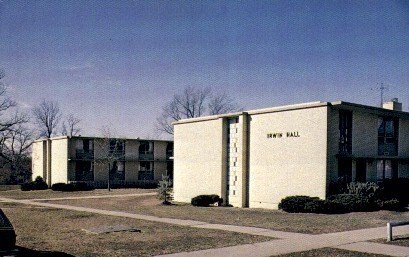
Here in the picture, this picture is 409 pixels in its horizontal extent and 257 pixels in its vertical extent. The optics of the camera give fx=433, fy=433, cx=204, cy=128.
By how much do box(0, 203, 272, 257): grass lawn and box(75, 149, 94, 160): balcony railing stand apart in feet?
108

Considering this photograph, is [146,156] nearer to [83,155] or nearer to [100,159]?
[100,159]

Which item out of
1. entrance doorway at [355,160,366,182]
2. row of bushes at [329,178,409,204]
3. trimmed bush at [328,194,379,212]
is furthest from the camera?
entrance doorway at [355,160,366,182]

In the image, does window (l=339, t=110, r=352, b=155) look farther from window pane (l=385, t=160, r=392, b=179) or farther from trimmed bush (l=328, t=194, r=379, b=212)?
window pane (l=385, t=160, r=392, b=179)

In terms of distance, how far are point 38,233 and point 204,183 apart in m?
16.5

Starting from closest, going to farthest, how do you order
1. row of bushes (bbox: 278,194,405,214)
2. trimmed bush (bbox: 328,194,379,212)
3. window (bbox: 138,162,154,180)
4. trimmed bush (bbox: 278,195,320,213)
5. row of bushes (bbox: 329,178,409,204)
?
row of bushes (bbox: 278,194,405,214), trimmed bush (bbox: 328,194,379,212), trimmed bush (bbox: 278,195,320,213), row of bushes (bbox: 329,178,409,204), window (bbox: 138,162,154,180)

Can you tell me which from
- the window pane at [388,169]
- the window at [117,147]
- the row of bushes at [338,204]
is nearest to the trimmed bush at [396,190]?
the row of bushes at [338,204]

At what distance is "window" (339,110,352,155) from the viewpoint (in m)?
25.0

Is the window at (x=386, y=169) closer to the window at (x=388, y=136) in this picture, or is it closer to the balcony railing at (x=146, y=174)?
the window at (x=388, y=136)

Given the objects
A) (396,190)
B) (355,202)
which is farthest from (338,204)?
(396,190)

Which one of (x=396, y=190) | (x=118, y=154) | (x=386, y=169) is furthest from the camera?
(x=118, y=154)

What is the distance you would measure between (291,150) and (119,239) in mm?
14184

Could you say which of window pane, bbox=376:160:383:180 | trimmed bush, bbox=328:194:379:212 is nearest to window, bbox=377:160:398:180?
window pane, bbox=376:160:383:180

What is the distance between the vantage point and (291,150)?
25.4 m

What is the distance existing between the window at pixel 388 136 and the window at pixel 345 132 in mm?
3438
